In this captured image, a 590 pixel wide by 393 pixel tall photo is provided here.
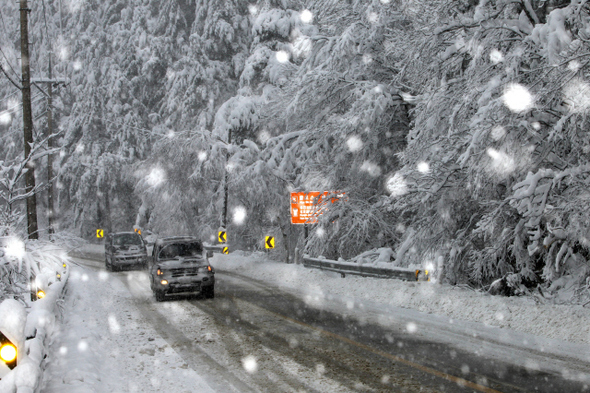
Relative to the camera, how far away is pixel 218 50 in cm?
3850

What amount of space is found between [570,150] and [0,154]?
59.8 meters

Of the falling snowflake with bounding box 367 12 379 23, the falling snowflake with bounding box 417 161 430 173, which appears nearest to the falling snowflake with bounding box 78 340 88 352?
the falling snowflake with bounding box 417 161 430 173

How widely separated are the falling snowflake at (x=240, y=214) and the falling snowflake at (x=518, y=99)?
19.5 m

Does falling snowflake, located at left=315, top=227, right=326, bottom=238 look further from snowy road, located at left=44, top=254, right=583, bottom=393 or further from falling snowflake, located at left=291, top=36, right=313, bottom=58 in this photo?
falling snowflake, located at left=291, top=36, right=313, bottom=58

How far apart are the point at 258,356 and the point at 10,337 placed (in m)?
4.44

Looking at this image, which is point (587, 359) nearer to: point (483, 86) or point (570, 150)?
point (570, 150)

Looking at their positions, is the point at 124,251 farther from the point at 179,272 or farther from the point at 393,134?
the point at 393,134

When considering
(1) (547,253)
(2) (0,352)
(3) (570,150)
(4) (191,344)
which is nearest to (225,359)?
(4) (191,344)

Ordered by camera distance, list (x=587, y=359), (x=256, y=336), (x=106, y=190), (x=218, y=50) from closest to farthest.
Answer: (x=587, y=359)
(x=256, y=336)
(x=218, y=50)
(x=106, y=190)

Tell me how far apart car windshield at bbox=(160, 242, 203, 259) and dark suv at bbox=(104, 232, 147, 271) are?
1021 centimetres

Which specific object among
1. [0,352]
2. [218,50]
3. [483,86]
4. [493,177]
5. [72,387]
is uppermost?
[218,50]

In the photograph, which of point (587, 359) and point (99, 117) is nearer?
point (587, 359)

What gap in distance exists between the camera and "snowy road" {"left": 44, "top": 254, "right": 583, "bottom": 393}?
6742mm

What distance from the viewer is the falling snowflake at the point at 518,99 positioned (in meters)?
9.87
